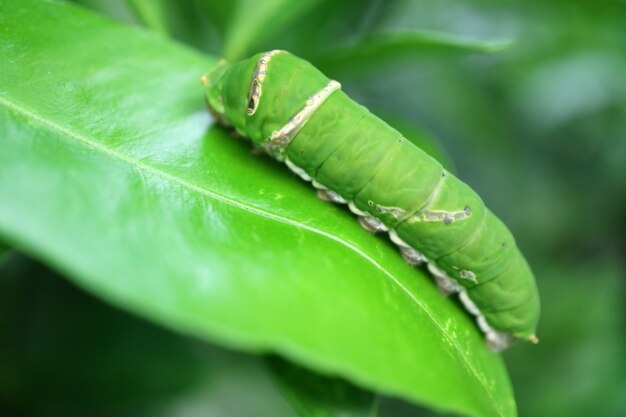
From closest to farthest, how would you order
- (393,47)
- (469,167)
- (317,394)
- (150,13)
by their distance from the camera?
(317,394), (150,13), (393,47), (469,167)

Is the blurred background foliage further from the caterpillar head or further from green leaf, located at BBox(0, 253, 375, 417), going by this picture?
the caterpillar head

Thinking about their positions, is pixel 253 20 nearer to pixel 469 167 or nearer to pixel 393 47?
pixel 393 47

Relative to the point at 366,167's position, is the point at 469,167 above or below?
below

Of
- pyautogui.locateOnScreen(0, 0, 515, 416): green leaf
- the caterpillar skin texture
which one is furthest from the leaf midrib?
the caterpillar skin texture

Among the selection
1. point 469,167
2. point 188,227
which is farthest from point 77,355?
point 469,167

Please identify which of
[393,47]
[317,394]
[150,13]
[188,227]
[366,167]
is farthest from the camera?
[393,47]

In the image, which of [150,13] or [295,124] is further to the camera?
[150,13]

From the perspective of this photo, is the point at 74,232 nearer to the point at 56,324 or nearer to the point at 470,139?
the point at 56,324

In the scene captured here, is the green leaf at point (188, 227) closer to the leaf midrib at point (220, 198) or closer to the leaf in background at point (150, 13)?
the leaf midrib at point (220, 198)
